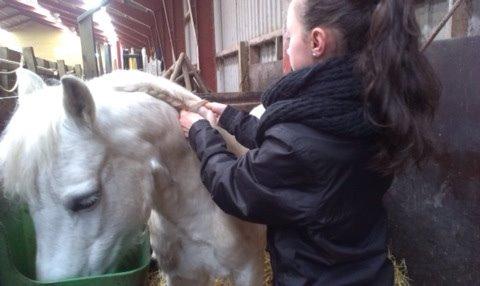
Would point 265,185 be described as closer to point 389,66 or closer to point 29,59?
point 389,66

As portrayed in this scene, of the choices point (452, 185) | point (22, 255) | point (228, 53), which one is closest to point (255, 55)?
point (228, 53)

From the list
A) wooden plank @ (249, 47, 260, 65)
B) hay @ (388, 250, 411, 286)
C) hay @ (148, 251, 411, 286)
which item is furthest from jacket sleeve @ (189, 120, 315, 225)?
wooden plank @ (249, 47, 260, 65)

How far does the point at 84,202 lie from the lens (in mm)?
1130

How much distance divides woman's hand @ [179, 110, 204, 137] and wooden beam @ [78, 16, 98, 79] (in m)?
1.67

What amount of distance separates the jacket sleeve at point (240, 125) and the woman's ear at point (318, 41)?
420 millimetres

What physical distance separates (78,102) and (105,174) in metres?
0.21

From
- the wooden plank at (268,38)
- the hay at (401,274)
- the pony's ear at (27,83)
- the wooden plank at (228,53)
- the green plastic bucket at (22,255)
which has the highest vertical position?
the wooden plank at (228,53)

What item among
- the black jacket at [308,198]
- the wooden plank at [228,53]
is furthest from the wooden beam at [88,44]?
the wooden plank at [228,53]

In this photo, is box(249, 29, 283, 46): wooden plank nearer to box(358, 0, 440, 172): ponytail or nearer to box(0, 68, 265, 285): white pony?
box(0, 68, 265, 285): white pony

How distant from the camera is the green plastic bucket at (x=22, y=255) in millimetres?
1188

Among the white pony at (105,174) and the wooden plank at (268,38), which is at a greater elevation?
the wooden plank at (268,38)

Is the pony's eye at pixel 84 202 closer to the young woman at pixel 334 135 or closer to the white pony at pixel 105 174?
the white pony at pixel 105 174

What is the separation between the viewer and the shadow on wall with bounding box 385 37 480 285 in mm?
1688

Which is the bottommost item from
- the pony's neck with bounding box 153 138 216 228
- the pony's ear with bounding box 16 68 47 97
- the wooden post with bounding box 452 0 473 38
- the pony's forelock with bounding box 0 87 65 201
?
the pony's neck with bounding box 153 138 216 228
